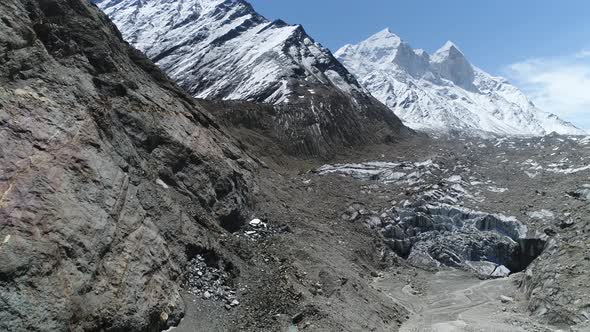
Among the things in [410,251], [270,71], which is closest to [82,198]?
[410,251]

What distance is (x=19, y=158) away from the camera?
14.1 metres

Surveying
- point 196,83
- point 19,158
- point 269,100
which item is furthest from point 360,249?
point 196,83

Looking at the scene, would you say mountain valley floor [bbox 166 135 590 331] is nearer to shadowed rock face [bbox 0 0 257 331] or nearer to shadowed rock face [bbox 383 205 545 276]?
shadowed rock face [bbox 383 205 545 276]

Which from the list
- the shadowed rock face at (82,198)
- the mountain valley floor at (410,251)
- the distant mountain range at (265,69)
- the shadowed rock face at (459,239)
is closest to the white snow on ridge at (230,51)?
the distant mountain range at (265,69)

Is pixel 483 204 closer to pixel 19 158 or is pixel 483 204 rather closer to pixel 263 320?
pixel 263 320

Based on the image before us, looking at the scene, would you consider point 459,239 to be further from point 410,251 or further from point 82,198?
point 82,198

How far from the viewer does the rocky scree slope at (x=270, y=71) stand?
7562 cm

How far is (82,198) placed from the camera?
49.9 feet

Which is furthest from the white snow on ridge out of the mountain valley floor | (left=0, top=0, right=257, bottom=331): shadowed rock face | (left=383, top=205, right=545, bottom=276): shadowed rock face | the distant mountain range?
(left=0, top=0, right=257, bottom=331): shadowed rock face

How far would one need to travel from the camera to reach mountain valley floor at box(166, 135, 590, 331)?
21078 millimetres

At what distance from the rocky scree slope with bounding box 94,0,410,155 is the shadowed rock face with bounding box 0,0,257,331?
42360 mm

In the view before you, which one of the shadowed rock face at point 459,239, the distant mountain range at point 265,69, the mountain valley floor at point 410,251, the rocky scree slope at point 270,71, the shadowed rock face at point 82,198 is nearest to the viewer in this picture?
the shadowed rock face at point 82,198

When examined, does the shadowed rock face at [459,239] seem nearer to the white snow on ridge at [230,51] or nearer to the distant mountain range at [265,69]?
the distant mountain range at [265,69]

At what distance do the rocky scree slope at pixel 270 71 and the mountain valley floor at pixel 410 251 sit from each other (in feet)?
41.6
